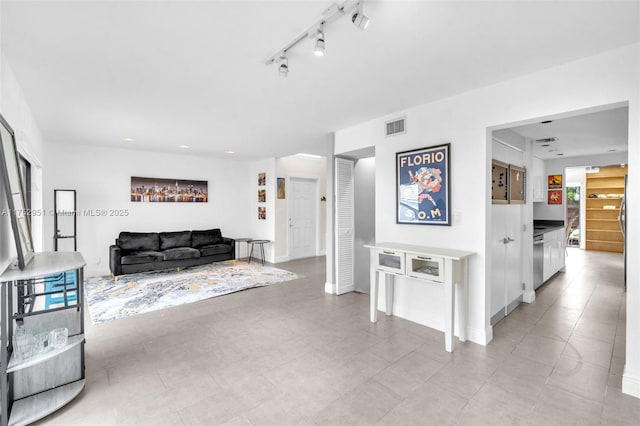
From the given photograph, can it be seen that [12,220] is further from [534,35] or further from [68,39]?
[534,35]

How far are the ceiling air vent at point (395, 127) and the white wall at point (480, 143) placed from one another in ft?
0.24

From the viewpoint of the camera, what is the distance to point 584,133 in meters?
4.18

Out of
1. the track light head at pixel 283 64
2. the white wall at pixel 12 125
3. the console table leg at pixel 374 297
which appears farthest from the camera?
the console table leg at pixel 374 297

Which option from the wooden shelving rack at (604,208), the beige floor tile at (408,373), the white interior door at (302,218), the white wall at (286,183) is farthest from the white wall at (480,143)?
the wooden shelving rack at (604,208)

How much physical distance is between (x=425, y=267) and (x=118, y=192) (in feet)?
19.1

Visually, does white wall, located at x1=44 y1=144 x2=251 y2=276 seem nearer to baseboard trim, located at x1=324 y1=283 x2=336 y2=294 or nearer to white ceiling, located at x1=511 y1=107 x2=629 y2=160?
baseboard trim, located at x1=324 y1=283 x2=336 y2=294

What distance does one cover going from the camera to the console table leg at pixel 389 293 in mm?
3572

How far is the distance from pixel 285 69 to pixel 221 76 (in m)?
0.68

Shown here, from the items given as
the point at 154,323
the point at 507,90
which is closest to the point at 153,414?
the point at 154,323

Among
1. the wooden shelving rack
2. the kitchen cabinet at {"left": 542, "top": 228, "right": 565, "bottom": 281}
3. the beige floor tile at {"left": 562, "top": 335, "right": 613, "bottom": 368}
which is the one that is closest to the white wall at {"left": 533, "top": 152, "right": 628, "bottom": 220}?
the kitchen cabinet at {"left": 542, "top": 228, "right": 565, "bottom": 281}

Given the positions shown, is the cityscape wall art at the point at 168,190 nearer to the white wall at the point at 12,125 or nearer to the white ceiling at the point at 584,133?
the white wall at the point at 12,125

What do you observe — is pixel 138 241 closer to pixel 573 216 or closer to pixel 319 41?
pixel 319 41

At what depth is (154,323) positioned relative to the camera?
342 centimetres

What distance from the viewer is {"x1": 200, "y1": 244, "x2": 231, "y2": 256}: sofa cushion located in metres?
6.17
